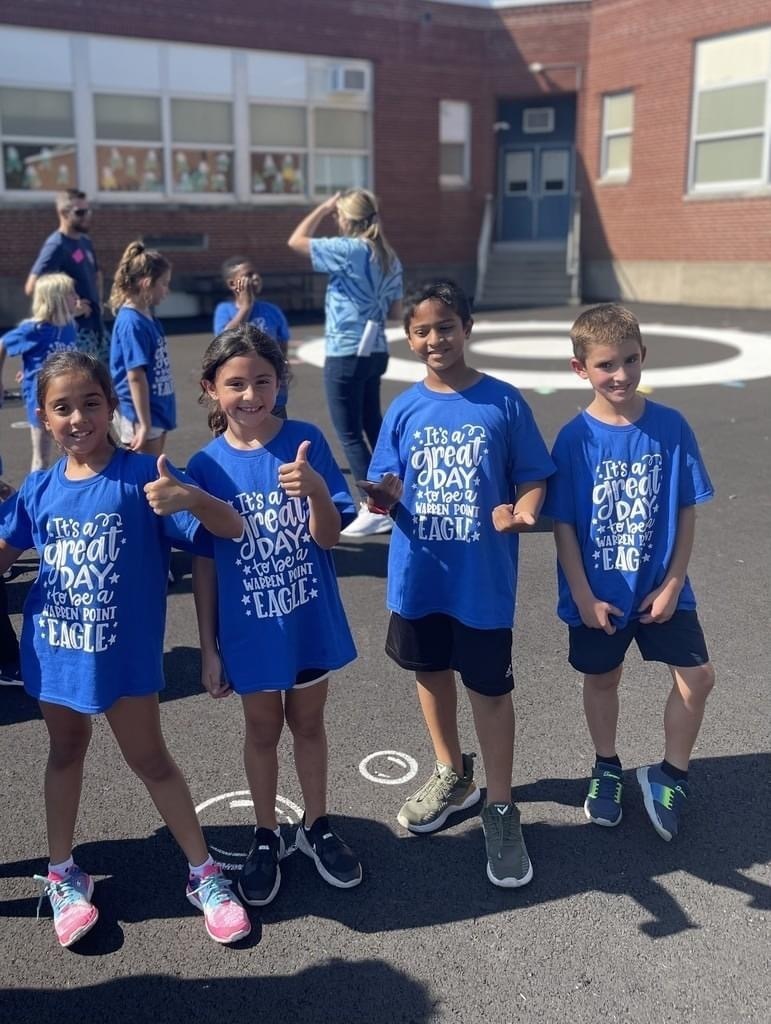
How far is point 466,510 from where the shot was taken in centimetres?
274

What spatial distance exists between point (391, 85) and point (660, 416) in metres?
20.0

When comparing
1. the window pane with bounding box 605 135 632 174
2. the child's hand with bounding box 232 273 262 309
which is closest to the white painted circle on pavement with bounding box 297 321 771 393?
the child's hand with bounding box 232 273 262 309

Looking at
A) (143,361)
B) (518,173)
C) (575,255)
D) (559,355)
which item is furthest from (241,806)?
(518,173)

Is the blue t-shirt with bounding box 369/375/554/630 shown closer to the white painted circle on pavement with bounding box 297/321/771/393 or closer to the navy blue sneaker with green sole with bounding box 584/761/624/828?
the navy blue sneaker with green sole with bounding box 584/761/624/828

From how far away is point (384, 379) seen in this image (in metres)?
11.0

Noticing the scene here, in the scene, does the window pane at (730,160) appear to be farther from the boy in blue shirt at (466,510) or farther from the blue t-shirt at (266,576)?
the blue t-shirt at (266,576)

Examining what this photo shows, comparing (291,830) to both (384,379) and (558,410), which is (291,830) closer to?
(558,410)

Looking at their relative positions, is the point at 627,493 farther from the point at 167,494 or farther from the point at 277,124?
the point at 277,124

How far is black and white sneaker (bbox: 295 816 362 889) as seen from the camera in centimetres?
268

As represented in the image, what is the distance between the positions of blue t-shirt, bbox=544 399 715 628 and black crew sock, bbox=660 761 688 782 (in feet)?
1.67

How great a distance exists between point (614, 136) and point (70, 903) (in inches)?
860

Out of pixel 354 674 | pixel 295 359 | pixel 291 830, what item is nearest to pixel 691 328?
pixel 295 359

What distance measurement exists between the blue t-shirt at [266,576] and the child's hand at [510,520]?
1.66 ft

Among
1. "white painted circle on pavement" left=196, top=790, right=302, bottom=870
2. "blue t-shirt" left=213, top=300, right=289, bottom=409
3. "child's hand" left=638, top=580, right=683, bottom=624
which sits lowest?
"white painted circle on pavement" left=196, top=790, right=302, bottom=870
